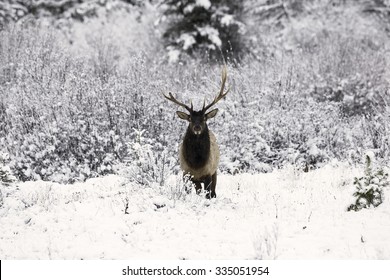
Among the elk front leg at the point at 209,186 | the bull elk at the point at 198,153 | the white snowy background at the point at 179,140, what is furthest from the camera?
the elk front leg at the point at 209,186

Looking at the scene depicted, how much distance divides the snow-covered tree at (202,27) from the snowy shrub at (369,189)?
1096cm

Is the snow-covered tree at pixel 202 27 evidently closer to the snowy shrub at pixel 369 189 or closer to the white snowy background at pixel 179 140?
the white snowy background at pixel 179 140

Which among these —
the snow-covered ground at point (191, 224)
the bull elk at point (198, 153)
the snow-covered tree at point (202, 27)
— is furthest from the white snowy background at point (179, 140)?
the bull elk at point (198, 153)

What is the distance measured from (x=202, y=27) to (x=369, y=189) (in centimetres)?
1201

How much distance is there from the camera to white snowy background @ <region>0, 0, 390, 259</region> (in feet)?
16.2

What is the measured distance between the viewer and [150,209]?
5.64 m

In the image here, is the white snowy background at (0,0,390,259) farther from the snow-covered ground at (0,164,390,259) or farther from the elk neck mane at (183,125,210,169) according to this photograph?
the elk neck mane at (183,125,210,169)

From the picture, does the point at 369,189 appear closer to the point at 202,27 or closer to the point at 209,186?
the point at 209,186

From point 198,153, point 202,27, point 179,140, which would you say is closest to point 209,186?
point 198,153

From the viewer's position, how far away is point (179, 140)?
1020cm

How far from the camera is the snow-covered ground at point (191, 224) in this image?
15.0 feet

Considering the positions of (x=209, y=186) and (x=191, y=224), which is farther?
(x=209, y=186)

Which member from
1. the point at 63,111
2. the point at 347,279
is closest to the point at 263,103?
the point at 63,111

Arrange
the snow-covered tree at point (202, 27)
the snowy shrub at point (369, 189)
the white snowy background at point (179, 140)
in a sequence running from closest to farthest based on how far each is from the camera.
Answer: the white snowy background at point (179, 140) < the snowy shrub at point (369, 189) < the snow-covered tree at point (202, 27)
